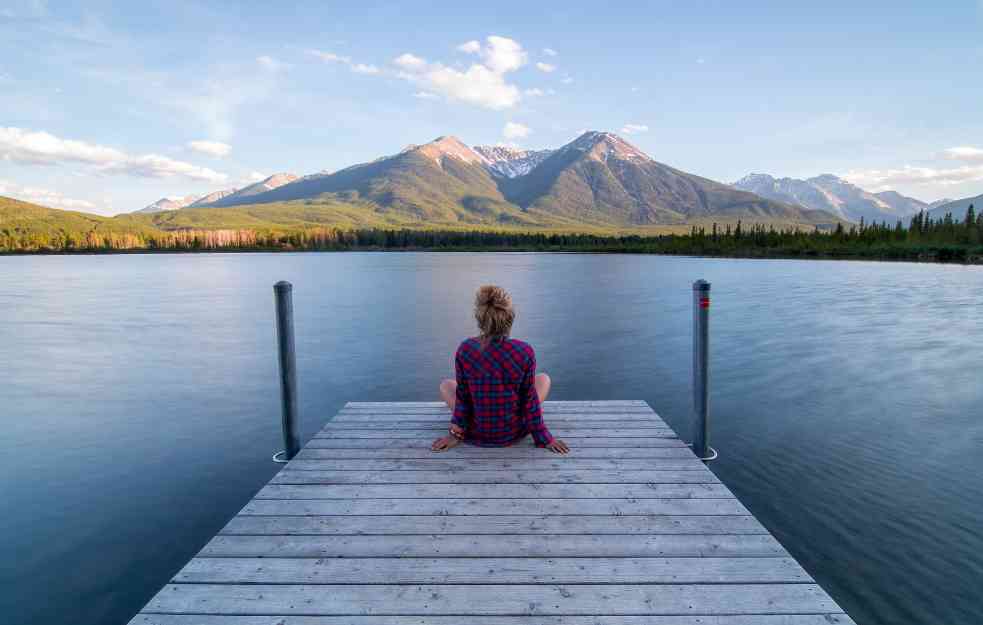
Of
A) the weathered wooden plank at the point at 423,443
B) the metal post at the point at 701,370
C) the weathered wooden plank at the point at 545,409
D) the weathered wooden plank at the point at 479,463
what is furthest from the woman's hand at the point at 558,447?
the metal post at the point at 701,370

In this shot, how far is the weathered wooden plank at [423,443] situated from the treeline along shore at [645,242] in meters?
90.0

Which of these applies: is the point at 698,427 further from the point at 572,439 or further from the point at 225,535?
the point at 225,535

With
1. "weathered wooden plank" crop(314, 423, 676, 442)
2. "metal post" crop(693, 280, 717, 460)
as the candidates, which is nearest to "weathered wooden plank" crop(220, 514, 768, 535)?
"weathered wooden plank" crop(314, 423, 676, 442)

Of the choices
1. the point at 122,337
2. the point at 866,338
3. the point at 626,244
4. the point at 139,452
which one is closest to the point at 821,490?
the point at 139,452

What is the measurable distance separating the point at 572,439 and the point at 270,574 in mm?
3895

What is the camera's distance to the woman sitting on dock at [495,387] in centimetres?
602

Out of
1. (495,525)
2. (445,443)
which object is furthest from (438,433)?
(495,525)

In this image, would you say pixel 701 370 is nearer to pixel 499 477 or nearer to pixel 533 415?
pixel 533 415

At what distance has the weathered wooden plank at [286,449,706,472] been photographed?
20.0ft

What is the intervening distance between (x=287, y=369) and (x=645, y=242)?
6420 inches

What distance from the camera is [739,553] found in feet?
14.5

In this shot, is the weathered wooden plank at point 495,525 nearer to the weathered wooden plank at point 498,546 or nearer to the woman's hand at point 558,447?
the weathered wooden plank at point 498,546

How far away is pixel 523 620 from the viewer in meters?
3.65

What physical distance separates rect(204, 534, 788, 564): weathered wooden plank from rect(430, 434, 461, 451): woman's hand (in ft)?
6.26
